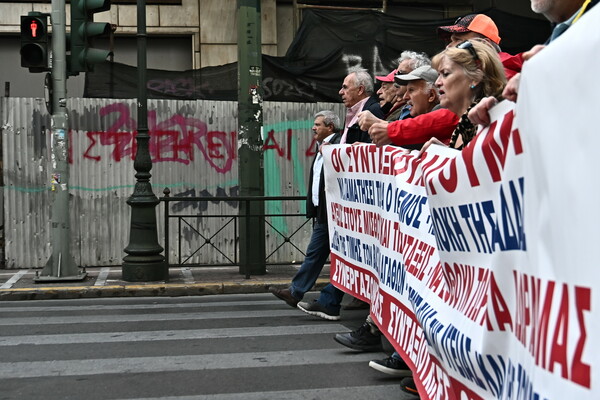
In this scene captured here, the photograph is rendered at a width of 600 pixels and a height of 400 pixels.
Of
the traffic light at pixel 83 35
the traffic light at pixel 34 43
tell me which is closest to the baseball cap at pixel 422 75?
the traffic light at pixel 83 35

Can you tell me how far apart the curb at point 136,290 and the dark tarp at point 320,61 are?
3710 mm

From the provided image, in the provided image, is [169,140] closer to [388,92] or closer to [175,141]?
[175,141]

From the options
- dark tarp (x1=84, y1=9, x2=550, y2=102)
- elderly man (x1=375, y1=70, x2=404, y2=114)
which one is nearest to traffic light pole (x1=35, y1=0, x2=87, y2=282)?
dark tarp (x1=84, y1=9, x2=550, y2=102)

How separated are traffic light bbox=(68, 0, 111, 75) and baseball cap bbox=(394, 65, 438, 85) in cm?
614

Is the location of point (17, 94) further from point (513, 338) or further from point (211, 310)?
point (513, 338)

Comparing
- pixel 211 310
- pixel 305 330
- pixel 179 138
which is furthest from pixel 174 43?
pixel 305 330

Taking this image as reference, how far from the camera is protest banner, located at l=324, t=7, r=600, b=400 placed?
1.88 m

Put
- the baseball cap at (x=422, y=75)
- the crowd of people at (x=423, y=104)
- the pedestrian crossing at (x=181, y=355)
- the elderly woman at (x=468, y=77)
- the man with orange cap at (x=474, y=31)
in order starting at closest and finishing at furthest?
1. the crowd of people at (x=423, y=104)
2. the elderly woman at (x=468, y=77)
3. the pedestrian crossing at (x=181, y=355)
4. the man with orange cap at (x=474, y=31)
5. the baseball cap at (x=422, y=75)

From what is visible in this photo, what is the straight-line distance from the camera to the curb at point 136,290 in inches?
387

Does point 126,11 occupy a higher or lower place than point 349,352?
higher

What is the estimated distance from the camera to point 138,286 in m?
10.1

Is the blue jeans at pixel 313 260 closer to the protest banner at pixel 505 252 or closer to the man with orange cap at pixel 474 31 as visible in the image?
the protest banner at pixel 505 252

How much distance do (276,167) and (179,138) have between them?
1.53m

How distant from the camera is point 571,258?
6.26 ft
